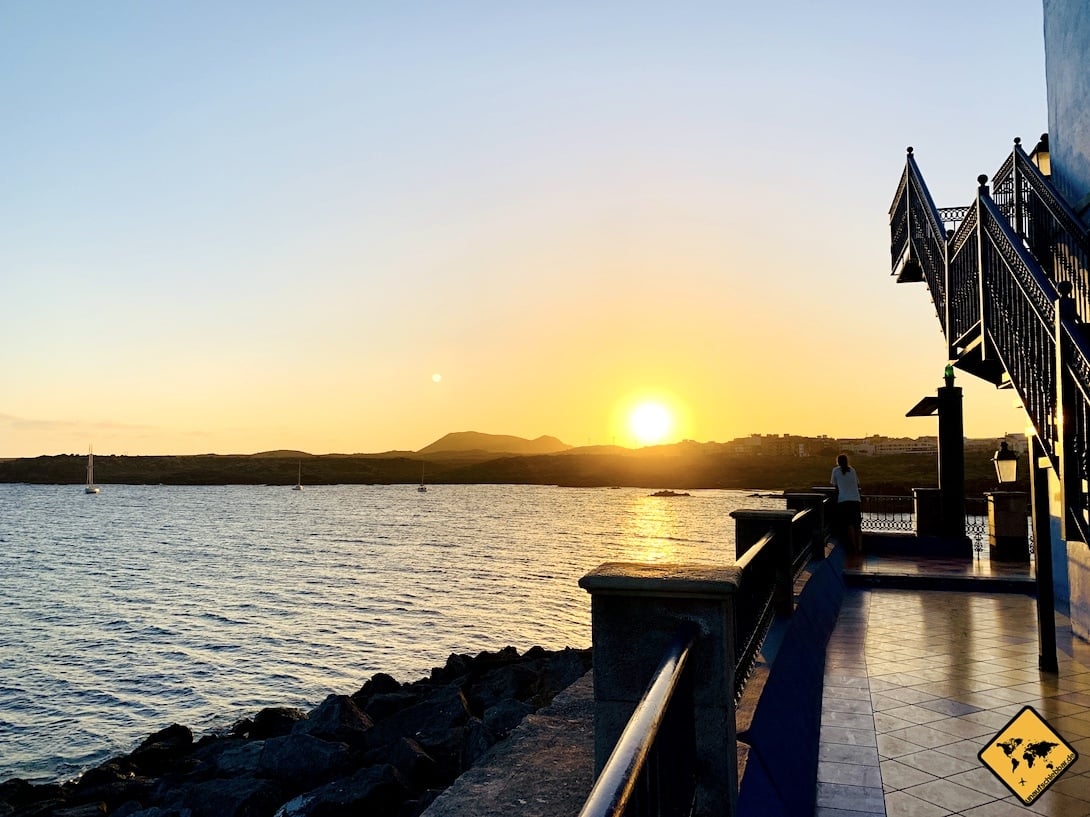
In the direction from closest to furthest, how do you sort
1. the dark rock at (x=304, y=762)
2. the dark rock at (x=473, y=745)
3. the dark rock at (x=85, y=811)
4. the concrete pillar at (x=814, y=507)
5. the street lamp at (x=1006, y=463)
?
the dark rock at (x=473, y=745)
the dark rock at (x=304, y=762)
the dark rock at (x=85, y=811)
the concrete pillar at (x=814, y=507)
the street lamp at (x=1006, y=463)

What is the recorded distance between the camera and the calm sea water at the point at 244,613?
2022 centimetres

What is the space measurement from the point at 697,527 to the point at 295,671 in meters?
64.6

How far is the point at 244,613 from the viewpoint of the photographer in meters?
33.9

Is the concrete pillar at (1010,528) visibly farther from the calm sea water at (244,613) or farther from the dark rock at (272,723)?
the dark rock at (272,723)

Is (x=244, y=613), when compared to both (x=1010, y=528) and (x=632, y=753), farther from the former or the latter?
(x=632, y=753)

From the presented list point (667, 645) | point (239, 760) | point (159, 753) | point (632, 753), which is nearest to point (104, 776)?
point (159, 753)

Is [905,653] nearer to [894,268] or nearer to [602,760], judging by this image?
[602,760]

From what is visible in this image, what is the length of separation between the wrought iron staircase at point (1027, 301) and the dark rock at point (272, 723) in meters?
14.4

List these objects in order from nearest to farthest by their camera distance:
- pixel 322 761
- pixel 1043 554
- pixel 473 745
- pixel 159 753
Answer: pixel 1043 554, pixel 473 745, pixel 322 761, pixel 159 753

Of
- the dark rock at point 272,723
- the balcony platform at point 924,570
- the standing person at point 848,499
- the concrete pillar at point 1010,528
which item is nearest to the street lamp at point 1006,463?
the balcony platform at point 924,570

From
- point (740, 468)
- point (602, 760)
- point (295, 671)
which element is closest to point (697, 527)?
point (295, 671)

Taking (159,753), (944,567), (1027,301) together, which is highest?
(1027,301)

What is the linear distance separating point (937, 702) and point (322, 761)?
29.2 feet

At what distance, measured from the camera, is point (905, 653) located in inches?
364
